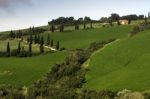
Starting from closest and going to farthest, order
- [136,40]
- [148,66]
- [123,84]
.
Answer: [123,84], [148,66], [136,40]

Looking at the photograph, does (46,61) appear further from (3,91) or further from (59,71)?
(3,91)

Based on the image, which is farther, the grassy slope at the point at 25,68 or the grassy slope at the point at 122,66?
the grassy slope at the point at 25,68

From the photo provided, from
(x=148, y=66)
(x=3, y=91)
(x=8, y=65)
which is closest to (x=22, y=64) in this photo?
(x=8, y=65)

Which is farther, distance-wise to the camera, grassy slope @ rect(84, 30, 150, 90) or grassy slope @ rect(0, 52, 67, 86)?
grassy slope @ rect(0, 52, 67, 86)

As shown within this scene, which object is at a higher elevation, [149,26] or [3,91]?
[149,26]
